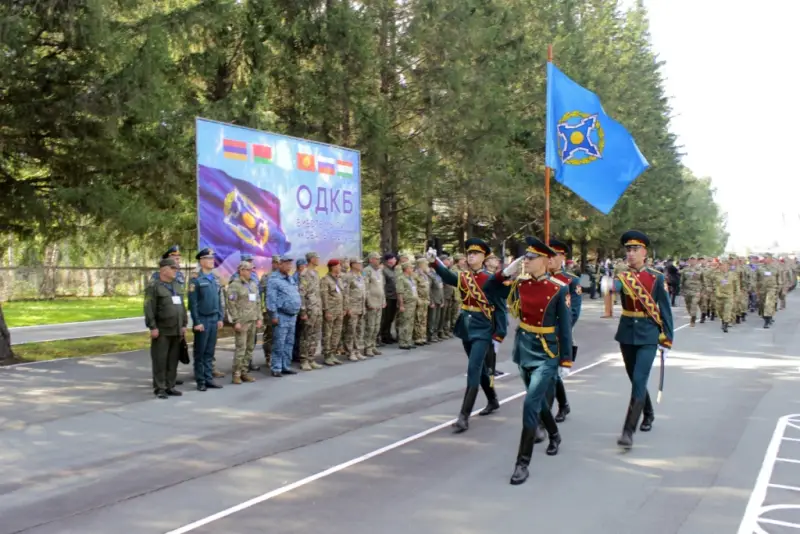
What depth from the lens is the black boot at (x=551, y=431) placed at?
7.06m

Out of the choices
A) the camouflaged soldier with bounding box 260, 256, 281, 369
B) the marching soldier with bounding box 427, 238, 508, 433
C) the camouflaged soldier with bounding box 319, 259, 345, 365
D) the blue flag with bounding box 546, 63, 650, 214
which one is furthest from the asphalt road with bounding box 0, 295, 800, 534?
the blue flag with bounding box 546, 63, 650, 214

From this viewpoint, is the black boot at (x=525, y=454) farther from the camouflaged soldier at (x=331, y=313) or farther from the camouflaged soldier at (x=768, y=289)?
the camouflaged soldier at (x=768, y=289)

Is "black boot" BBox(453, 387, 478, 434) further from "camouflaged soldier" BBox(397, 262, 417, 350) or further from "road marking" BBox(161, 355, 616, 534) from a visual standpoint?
"camouflaged soldier" BBox(397, 262, 417, 350)

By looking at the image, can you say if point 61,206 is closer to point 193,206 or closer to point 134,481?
point 193,206

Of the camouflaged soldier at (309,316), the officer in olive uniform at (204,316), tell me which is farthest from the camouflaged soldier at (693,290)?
the officer in olive uniform at (204,316)

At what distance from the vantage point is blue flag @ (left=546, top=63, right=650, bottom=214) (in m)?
13.4

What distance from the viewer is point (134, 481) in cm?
629

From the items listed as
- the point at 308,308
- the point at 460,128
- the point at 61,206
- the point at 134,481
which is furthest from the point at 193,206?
the point at 134,481

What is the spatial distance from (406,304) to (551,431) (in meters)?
8.59

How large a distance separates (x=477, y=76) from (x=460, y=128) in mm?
1872

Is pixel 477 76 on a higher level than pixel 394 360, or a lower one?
higher

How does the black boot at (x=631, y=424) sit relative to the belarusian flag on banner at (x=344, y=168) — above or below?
below

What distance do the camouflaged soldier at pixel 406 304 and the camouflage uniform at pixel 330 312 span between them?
2.08 metres

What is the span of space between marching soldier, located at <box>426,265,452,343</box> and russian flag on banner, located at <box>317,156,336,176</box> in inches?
118
